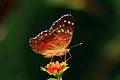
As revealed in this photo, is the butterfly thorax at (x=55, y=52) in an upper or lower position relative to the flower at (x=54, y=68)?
upper

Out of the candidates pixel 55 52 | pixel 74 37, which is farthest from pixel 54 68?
pixel 74 37

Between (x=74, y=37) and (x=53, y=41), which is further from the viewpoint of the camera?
(x=74, y=37)

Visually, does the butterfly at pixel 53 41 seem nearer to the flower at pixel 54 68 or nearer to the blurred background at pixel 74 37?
the flower at pixel 54 68

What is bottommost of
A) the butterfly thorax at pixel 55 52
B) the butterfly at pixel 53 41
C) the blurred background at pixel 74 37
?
the blurred background at pixel 74 37

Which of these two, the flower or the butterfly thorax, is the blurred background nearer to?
the butterfly thorax

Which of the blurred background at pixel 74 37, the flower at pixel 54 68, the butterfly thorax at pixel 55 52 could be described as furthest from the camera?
the blurred background at pixel 74 37

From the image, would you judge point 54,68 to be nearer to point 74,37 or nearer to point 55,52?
point 55,52

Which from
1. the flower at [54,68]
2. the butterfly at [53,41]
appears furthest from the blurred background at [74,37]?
the flower at [54,68]

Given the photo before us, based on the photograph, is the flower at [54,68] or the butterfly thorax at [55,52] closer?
the flower at [54,68]
